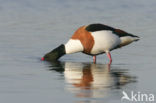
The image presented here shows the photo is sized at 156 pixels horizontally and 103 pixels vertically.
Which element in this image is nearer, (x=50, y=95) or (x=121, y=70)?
(x=50, y=95)

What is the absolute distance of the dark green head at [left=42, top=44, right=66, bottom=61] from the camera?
1642 cm

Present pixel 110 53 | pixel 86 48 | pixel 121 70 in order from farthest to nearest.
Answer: pixel 110 53 < pixel 86 48 < pixel 121 70

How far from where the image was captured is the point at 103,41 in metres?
16.2

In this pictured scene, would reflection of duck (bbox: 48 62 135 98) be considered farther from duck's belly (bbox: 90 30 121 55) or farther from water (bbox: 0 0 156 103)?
duck's belly (bbox: 90 30 121 55)

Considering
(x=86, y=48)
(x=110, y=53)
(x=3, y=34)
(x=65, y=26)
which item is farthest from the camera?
(x=65, y=26)

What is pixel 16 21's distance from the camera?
2328cm

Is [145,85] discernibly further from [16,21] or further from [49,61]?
[16,21]

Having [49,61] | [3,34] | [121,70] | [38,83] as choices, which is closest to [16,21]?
[3,34]

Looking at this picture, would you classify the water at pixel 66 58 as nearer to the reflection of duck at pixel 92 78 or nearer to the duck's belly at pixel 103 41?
the reflection of duck at pixel 92 78

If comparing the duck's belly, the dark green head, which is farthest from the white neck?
the duck's belly

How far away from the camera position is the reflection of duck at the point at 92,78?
1197cm

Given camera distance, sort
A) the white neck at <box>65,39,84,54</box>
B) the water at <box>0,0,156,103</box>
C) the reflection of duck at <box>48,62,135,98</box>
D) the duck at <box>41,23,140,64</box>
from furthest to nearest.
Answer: the white neck at <box>65,39,84,54</box> < the duck at <box>41,23,140,64</box> < the reflection of duck at <box>48,62,135,98</box> < the water at <box>0,0,156,103</box>

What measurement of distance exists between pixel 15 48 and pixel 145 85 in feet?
18.8

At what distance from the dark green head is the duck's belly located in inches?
32.7
